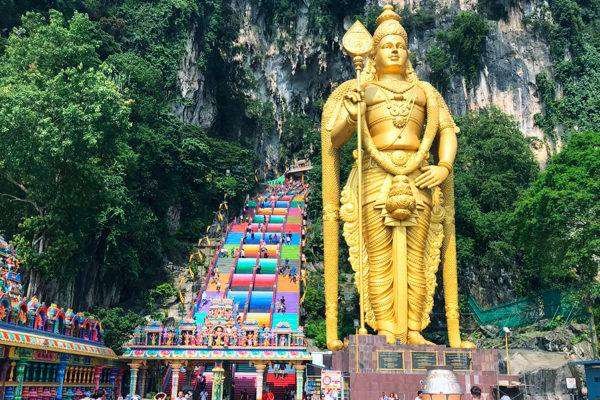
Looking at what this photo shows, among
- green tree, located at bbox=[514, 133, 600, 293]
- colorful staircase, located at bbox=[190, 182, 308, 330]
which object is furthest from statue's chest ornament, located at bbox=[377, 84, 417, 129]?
colorful staircase, located at bbox=[190, 182, 308, 330]

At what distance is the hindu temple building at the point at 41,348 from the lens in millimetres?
7953

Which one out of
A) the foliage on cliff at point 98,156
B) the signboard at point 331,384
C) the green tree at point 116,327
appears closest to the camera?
the signboard at point 331,384

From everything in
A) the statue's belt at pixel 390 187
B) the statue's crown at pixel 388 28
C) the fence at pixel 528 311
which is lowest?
the fence at pixel 528 311

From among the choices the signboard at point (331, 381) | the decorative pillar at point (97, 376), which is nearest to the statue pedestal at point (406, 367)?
the signboard at point (331, 381)

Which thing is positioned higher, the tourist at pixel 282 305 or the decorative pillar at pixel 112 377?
the tourist at pixel 282 305

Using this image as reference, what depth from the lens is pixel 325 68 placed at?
37.5 meters

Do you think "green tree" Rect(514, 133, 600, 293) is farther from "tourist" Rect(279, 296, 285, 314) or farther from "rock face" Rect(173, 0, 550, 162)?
"rock face" Rect(173, 0, 550, 162)

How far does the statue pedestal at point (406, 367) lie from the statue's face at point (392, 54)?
5.25 metres

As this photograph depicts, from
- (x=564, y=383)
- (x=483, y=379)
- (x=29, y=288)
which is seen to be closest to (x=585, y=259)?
(x=564, y=383)

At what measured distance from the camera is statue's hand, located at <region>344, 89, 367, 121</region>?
9.91 meters

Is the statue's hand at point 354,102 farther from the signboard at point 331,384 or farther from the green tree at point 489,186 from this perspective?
the green tree at point 489,186

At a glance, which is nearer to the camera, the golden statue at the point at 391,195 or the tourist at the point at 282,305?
the golden statue at the point at 391,195

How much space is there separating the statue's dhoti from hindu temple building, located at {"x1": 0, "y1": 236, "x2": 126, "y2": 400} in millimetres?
5259

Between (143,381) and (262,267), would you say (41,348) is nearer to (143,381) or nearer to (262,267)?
(143,381)
